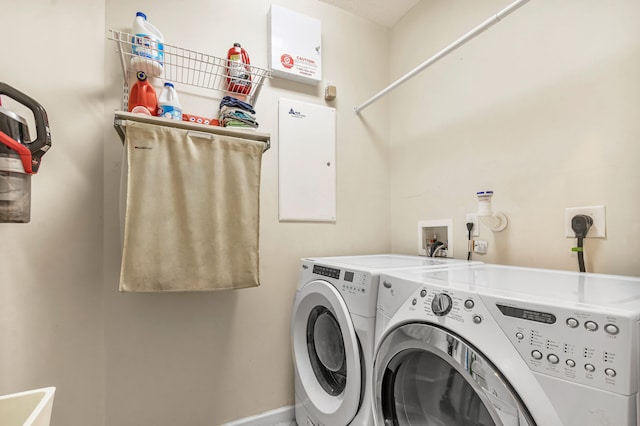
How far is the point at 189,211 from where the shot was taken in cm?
118

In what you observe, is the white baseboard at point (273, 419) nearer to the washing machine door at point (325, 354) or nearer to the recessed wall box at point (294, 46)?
the washing machine door at point (325, 354)

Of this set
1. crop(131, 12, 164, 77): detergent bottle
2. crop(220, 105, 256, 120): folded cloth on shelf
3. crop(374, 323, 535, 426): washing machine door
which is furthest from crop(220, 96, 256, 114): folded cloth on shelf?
crop(374, 323, 535, 426): washing machine door

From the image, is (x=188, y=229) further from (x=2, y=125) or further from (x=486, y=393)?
(x=486, y=393)

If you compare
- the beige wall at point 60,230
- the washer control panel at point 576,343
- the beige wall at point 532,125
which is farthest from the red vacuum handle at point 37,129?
the beige wall at point 532,125

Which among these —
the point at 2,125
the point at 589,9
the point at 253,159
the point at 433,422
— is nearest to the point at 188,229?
the point at 253,159

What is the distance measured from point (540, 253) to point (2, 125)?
76.1 inches

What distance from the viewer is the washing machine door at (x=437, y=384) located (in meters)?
0.62

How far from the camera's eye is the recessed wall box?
1.66 meters

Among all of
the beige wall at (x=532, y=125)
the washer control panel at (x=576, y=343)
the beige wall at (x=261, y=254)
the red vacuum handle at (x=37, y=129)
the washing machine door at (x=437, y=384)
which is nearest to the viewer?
the washer control panel at (x=576, y=343)

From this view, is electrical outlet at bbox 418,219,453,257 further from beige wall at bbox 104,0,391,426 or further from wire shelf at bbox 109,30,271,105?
wire shelf at bbox 109,30,271,105

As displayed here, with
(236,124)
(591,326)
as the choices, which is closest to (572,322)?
(591,326)

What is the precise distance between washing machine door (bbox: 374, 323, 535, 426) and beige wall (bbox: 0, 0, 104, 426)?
1158 mm

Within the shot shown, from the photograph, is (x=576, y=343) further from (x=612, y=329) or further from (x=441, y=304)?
(x=441, y=304)

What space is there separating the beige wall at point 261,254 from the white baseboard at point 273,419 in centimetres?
3
